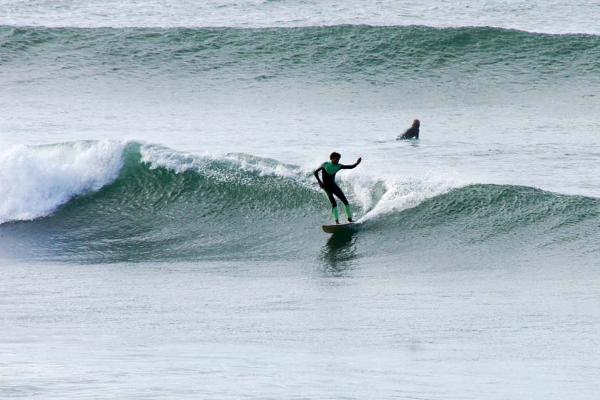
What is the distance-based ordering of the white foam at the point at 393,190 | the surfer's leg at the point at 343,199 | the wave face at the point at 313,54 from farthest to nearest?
the wave face at the point at 313,54 → the white foam at the point at 393,190 → the surfer's leg at the point at 343,199

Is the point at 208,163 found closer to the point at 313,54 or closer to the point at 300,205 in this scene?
the point at 300,205

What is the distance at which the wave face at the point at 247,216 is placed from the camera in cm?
1377

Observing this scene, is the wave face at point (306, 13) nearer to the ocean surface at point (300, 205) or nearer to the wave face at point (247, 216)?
the ocean surface at point (300, 205)

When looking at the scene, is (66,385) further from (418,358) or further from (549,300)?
(549,300)

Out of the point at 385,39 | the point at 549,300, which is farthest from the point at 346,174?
the point at 385,39

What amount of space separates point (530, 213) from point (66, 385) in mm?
8314

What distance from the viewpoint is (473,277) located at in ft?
39.3

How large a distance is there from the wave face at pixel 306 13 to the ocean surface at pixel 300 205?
0.15 metres

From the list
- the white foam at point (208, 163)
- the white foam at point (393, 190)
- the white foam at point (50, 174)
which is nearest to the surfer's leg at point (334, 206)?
the white foam at point (393, 190)

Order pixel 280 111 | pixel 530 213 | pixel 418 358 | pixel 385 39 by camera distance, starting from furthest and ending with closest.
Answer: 1. pixel 385 39
2. pixel 280 111
3. pixel 530 213
4. pixel 418 358

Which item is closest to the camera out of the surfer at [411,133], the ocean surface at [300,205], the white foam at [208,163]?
the ocean surface at [300,205]

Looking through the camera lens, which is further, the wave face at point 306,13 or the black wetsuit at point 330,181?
the wave face at point 306,13

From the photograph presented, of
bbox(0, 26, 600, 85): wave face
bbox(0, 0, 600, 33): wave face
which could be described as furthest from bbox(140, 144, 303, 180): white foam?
bbox(0, 0, 600, 33): wave face

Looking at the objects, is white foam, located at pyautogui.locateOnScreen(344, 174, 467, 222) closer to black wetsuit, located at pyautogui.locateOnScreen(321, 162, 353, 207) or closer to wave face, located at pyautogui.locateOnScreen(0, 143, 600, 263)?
wave face, located at pyautogui.locateOnScreen(0, 143, 600, 263)
